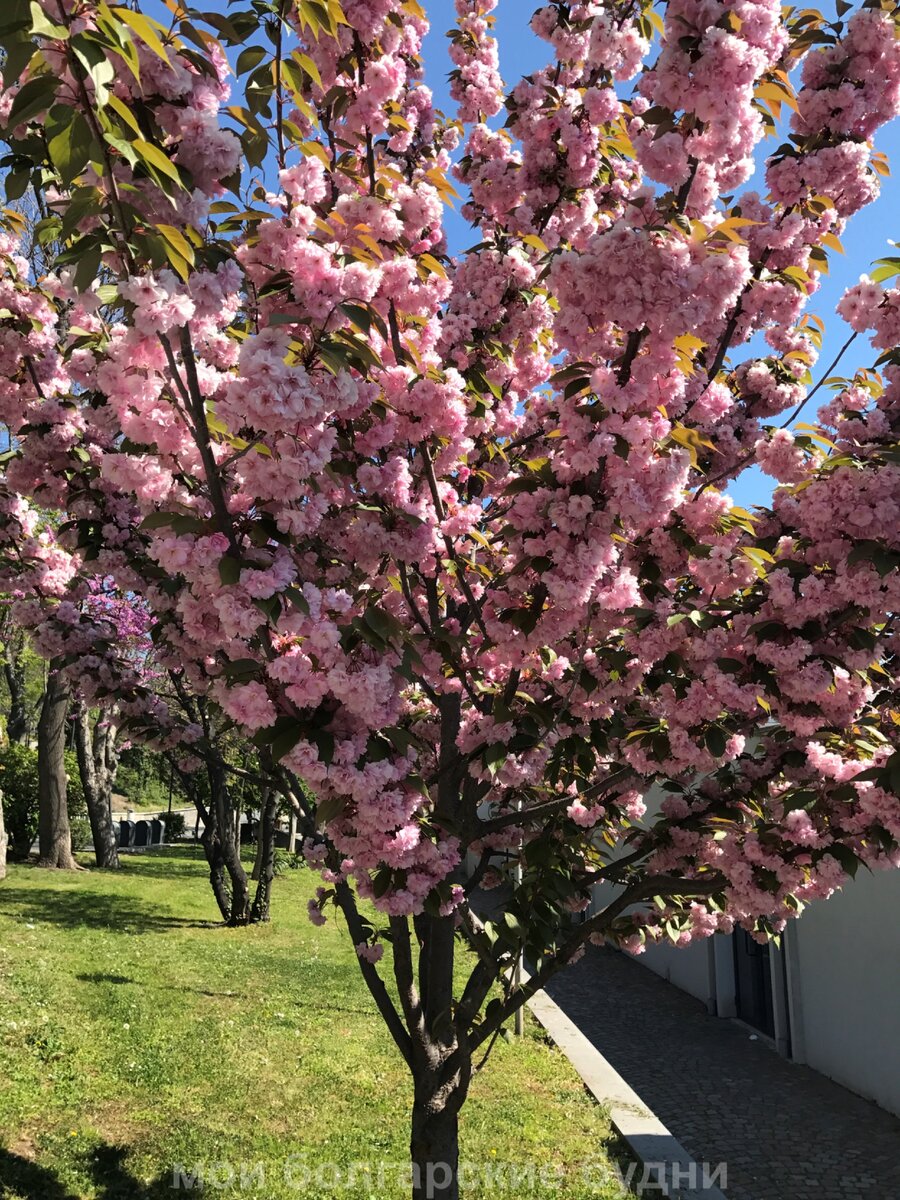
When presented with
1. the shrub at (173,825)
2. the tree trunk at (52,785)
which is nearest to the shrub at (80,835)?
the shrub at (173,825)

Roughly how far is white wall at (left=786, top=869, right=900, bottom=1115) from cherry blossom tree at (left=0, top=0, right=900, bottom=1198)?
3.86 metres

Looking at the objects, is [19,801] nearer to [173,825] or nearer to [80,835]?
[80,835]

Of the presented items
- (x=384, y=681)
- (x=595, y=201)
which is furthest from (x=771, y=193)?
(x=384, y=681)

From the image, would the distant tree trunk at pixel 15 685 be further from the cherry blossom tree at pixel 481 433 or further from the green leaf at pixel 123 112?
the green leaf at pixel 123 112

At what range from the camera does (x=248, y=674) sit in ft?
7.07

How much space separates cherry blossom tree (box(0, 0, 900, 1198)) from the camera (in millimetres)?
1869

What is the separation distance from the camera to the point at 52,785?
14.0 m

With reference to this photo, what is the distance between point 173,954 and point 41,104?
31.1 feet

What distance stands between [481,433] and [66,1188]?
418cm

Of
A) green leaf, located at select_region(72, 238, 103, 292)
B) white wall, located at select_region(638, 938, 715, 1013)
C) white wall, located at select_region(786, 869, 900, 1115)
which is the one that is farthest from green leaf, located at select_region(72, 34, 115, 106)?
white wall, located at select_region(638, 938, 715, 1013)

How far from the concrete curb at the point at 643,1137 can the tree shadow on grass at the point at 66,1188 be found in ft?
8.48

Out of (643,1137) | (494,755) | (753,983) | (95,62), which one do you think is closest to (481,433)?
(494,755)

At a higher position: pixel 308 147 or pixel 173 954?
pixel 308 147

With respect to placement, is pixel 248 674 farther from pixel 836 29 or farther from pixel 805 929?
pixel 805 929
